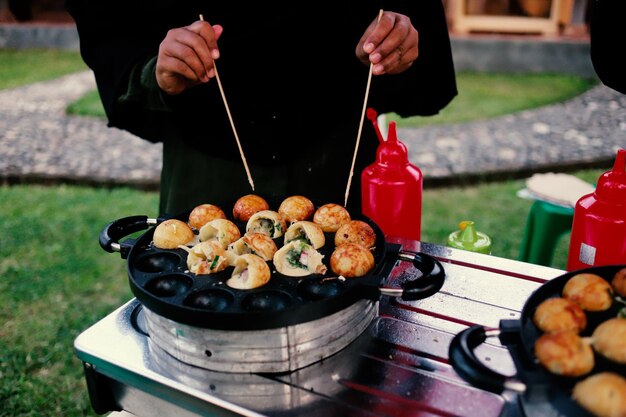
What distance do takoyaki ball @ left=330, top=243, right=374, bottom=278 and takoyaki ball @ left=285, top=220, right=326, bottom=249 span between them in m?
0.15

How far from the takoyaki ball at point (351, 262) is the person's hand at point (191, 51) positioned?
0.68 m

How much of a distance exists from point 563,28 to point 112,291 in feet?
27.2

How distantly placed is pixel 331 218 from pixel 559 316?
25.6 inches

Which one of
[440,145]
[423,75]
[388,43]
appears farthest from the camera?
[440,145]

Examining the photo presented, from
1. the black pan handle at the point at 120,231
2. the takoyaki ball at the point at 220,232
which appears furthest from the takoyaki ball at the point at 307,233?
the black pan handle at the point at 120,231

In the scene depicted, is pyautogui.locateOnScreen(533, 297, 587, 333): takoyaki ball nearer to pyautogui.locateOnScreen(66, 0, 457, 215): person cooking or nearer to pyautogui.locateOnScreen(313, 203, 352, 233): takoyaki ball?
pyautogui.locateOnScreen(313, 203, 352, 233): takoyaki ball

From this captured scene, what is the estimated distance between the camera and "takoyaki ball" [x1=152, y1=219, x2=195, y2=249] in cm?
150

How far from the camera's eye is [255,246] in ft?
4.74

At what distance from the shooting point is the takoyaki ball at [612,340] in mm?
1075

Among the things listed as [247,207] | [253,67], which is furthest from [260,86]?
[247,207]

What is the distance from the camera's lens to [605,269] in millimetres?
1334

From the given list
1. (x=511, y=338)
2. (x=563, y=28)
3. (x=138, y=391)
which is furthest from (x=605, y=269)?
(x=563, y=28)

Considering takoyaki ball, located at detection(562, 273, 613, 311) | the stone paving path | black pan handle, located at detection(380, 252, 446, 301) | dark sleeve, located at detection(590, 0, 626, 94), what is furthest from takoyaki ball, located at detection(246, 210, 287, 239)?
the stone paving path

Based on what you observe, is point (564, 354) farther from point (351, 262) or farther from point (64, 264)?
point (64, 264)
